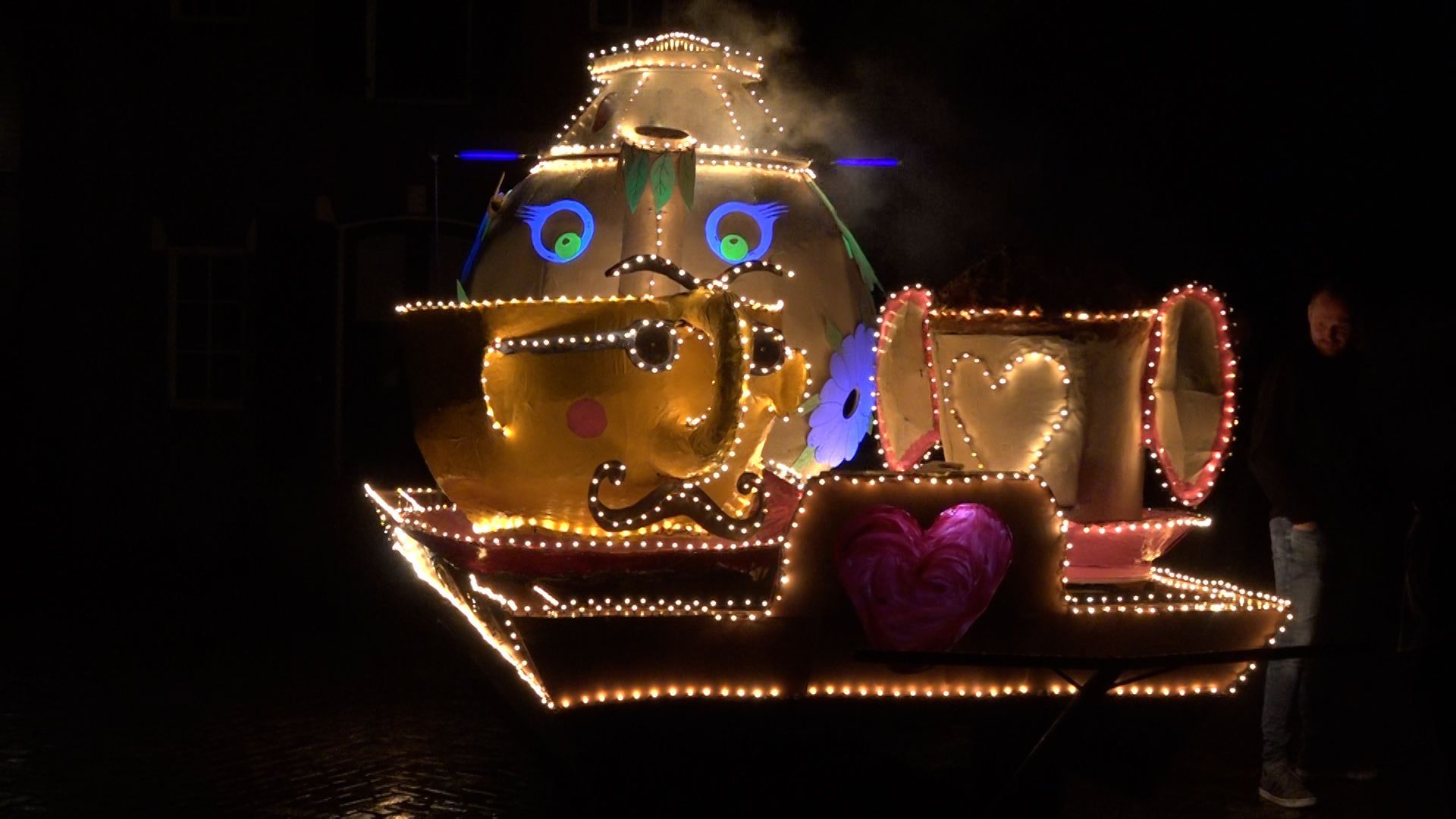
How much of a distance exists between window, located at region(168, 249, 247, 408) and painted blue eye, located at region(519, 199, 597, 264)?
384 inches

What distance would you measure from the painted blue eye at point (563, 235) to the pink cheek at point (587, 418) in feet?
4.29

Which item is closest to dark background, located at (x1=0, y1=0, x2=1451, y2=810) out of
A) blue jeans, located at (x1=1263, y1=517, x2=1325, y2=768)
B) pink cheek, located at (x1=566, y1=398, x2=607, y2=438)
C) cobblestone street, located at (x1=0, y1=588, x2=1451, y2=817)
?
blue jeans, located at (x1=1263, y1=517, x2=1325, y2=768)

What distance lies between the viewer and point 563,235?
23.2 feet

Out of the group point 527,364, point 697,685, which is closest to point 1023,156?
point 527,364

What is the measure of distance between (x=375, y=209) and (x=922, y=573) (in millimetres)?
11861

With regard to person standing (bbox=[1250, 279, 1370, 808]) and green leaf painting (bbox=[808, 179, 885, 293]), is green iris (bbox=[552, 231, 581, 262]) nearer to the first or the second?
green leaf painting (bbox=[808, 179, 885, 293])

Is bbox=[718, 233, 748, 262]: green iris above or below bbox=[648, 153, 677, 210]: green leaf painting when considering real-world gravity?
below

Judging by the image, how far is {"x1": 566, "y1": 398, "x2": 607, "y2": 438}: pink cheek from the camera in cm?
590

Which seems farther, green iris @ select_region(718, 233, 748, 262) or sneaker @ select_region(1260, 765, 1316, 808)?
green iris @ select_region(718, 233, 748, 262)

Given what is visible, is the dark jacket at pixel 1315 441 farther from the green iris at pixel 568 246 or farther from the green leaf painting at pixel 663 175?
the green iris at pixel 568 246

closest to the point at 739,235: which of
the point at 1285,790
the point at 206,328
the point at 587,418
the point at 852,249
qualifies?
the point at 852,249

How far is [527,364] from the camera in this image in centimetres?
594

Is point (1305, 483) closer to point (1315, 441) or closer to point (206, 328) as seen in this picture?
point (1315, 441)

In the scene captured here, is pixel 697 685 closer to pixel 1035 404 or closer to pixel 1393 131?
pixel 1035 404
